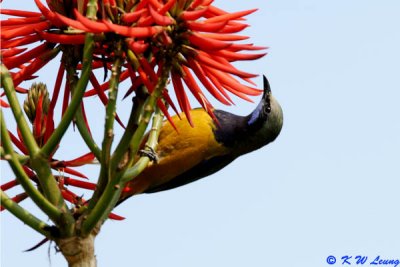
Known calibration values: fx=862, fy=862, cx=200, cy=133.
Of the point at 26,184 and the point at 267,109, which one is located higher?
the point at 267,109

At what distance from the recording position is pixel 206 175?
5023 millimetres

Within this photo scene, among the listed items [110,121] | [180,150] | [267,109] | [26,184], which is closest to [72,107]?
[110,121]

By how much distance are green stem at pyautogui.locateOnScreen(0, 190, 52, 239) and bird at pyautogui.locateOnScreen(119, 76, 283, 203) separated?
2.16 meters

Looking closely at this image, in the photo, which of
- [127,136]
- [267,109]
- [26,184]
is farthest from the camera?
[267,109]

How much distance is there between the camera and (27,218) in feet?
7.91

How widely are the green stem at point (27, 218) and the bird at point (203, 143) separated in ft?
7.07

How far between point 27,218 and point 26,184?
11 centimetres

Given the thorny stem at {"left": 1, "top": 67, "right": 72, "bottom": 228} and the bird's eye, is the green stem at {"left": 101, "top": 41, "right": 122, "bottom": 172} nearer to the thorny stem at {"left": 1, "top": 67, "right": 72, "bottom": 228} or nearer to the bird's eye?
the thorny stem at {"left": 1, "top": 67, "right": 72, "bottom": 228}

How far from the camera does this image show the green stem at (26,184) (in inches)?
93.0

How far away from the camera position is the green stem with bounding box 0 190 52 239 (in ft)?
7.90

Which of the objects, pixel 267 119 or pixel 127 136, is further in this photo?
pixel 267 119

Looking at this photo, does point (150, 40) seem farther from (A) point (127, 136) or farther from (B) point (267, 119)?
(B) point (267, 119)

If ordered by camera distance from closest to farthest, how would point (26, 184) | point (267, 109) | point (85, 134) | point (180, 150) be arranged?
1. point (26, 184)
2. point (85, 134)
3. point (180, 150)
4. point (267, 109)

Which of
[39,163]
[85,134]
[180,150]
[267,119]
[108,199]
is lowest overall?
[108,199]
